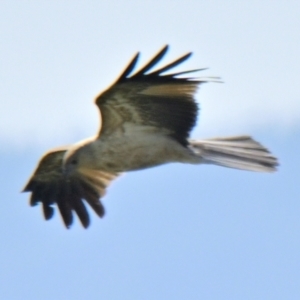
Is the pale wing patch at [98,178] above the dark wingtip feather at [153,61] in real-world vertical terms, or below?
below

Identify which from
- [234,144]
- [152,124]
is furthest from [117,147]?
[234,144]

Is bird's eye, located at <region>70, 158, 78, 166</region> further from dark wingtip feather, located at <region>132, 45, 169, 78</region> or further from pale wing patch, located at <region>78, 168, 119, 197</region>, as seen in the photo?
dark wingtip feather, located at <region>132, 45, 169, 78</region>

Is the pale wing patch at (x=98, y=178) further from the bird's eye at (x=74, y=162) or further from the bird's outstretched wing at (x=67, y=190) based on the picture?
the bird's eye at (x=74, y=162)

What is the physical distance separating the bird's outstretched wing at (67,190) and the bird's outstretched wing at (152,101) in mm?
1330

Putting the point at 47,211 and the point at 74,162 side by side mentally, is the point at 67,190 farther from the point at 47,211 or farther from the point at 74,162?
the point at 74,162

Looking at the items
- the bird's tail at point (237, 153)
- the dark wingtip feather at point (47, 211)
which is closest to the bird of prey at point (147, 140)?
the bird's tail at point (237, 153)

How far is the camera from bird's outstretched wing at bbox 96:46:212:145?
1046 cm

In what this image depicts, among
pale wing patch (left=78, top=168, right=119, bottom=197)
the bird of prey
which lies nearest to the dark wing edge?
the bird of prey

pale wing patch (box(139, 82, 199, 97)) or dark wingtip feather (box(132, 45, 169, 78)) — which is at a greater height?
dark wingtip feather (box(132, 45, 169, 78))

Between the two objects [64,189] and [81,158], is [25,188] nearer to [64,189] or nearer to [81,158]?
[64,189]

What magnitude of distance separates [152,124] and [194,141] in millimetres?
722

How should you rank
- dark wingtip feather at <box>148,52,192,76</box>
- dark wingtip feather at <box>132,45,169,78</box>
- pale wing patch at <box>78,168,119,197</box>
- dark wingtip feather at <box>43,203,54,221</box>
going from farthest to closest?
dark wingtip feather at <box>43,203,54,221</box> → pale wing patch at <box>78,168,119,197</box> → dark wingtip feather at <box>132,45,169,78</box> → dark wingtip feather at <box>148,52,192,76</box>

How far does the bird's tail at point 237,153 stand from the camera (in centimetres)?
1145

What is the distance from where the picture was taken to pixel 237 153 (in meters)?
11.7
